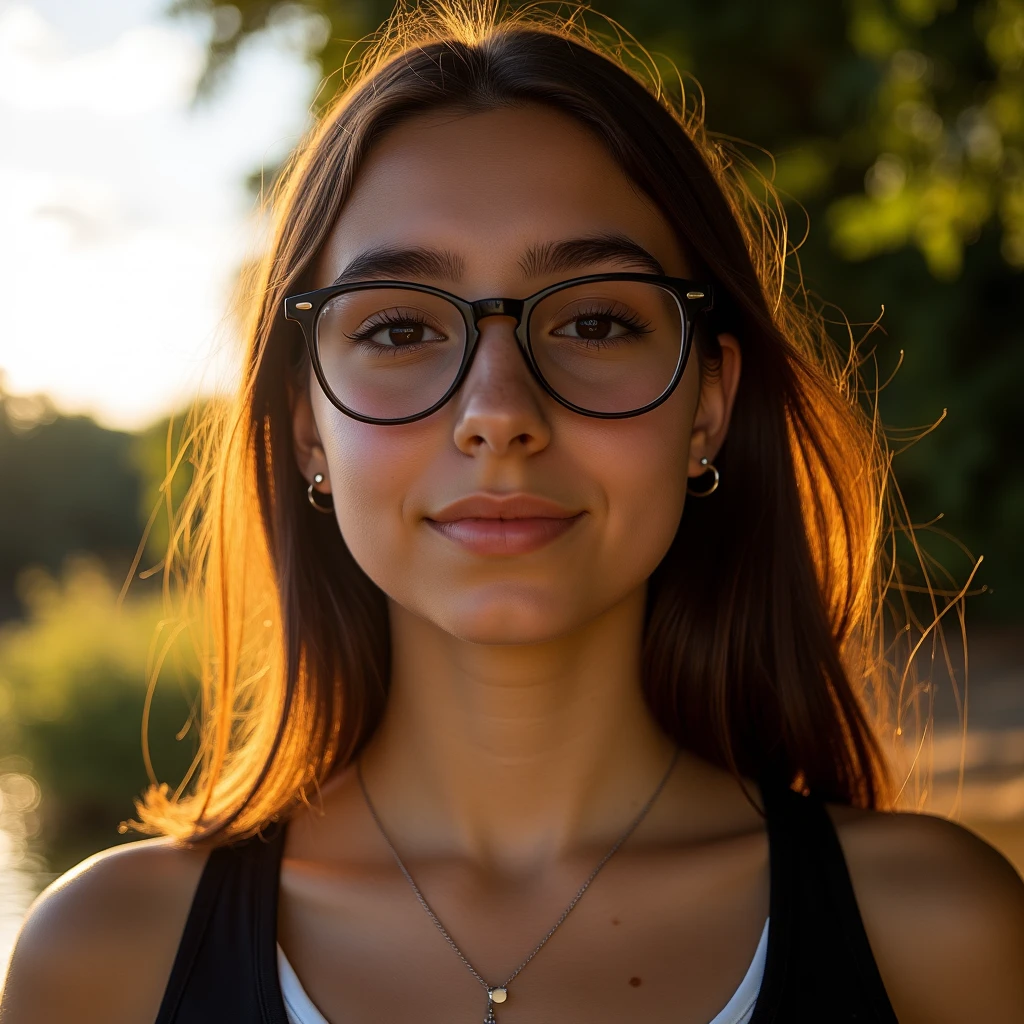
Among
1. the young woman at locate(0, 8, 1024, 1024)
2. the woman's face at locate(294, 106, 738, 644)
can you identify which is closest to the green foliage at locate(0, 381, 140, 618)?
the young woman at locate(0, 8, 1024, 1024)

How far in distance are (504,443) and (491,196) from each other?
40cm

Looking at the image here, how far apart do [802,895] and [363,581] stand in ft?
3.08

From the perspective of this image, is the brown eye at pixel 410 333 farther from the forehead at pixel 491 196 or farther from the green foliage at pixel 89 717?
the green foliage at pixel 89 717

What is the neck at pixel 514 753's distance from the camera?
2047 mm

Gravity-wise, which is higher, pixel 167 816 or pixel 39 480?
pixel 39 480

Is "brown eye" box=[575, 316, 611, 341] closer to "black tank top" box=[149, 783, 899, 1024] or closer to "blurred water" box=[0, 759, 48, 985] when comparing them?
"black tank top" box=[149, 783, 899, 1024]

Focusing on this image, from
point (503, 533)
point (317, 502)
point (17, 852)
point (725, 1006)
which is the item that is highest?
point (317, 502)

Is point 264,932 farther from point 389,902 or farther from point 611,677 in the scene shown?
point 611,677

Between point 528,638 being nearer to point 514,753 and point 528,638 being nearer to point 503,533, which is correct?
point 503,533

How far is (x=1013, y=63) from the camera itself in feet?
20.0

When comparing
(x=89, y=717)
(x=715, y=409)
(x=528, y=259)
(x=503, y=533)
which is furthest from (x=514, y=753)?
(x=89, y=717)

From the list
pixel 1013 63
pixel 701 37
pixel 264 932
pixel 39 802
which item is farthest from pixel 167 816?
pixel 39 802

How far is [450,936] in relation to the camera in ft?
6.25

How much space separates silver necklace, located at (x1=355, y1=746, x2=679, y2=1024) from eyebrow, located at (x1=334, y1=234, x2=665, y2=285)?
0.85 m
